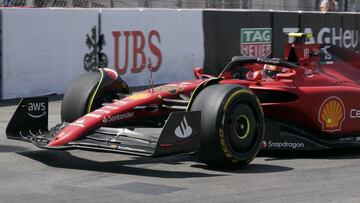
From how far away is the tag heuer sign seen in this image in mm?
16578

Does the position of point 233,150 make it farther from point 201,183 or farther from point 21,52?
point 21,52

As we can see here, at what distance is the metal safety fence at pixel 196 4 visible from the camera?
48.0ft

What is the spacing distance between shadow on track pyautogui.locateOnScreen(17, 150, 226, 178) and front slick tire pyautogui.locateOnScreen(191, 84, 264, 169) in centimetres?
24

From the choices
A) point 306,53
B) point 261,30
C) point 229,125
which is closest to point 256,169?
point 229,125

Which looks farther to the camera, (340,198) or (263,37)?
(263,37)

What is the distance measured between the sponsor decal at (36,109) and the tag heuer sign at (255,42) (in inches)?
360

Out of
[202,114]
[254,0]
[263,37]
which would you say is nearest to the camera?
[202,114]

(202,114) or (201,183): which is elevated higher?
(202,114)

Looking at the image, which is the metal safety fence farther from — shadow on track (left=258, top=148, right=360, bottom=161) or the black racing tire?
shadow on track (left=258, top=148, right=360, bottom=161)

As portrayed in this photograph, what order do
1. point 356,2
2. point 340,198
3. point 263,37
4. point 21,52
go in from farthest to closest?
point 356,2 < point 263,37 < point 21,52 < point 340,198

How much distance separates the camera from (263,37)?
17188 mm

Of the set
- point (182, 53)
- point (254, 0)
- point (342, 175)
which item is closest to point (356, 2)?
point (254, 0)

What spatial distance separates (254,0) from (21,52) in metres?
8.34

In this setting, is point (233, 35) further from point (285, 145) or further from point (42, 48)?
point (285, 145)
